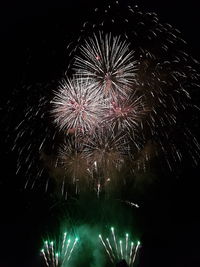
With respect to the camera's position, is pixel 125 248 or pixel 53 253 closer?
pixel 53 253

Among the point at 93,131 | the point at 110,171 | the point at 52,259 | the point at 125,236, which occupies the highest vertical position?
the point at 93,131

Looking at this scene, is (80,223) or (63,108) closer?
(63,108)

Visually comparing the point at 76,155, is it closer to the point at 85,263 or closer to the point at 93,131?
the point at 93,131

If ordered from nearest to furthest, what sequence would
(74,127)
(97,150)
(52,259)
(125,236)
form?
(74,127)
(97,150)
(52,259)
(125,236)

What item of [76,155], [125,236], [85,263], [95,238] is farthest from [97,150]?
[85,263]

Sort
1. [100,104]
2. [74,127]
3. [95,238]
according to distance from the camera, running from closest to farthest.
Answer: [100,104] → [74,127] → [95,238]

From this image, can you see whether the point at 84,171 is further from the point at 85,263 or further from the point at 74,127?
the point at 85,263

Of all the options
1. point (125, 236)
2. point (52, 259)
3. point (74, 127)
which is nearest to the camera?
point (74, 127)

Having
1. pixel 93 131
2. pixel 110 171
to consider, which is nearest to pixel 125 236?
pixel 110 171

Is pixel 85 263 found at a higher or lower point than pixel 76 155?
lower
